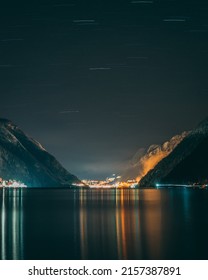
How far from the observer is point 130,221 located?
197 feet

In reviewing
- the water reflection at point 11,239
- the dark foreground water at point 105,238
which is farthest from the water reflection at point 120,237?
the water reflection at point 11,239

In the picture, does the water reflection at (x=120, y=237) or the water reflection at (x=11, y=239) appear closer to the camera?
the water reflection at (x=11, y=239)


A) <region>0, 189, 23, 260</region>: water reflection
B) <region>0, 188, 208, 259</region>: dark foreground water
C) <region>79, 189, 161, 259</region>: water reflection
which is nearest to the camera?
<region>0, 189, 23, 260</region>: water reflection

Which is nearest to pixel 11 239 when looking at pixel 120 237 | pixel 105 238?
pixel 105 238

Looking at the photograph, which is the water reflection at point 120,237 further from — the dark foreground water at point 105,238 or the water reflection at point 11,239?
the water reflection at point 11,239

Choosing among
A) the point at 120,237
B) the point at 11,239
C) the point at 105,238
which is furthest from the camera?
the point at 120,237

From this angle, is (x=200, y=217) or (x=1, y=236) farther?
(x=200, y=217)

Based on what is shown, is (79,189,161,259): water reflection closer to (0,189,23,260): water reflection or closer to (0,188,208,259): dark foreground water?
(0,188,208,259): dark foreground water

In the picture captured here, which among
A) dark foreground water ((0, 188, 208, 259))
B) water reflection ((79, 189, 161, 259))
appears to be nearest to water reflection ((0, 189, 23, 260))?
dark foreground water ((0, 188, 208, 259))

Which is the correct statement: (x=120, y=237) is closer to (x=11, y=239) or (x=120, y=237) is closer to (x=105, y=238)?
(x=105, y=238)
